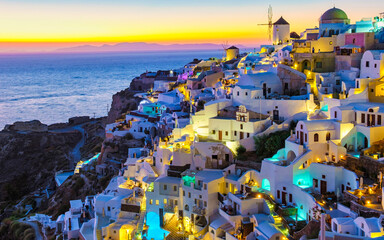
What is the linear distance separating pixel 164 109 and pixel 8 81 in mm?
118874

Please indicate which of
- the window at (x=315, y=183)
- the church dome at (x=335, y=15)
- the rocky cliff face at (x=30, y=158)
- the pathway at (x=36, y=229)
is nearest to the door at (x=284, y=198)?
the window at (x=315, y=183)

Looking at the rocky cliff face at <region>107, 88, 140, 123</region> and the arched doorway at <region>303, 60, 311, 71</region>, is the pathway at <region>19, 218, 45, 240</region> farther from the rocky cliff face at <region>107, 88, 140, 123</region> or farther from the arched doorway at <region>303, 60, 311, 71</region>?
the rocky cliff face at <region>107, 88, 140, 123</region>

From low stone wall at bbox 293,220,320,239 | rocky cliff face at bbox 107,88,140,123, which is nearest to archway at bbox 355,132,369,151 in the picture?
low stone wall at bbox 293,220,320,239

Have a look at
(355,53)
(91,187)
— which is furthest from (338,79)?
(91,187)

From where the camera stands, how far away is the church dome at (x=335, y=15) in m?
34.6

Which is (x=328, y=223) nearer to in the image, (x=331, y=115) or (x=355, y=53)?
(x=331, y=115)

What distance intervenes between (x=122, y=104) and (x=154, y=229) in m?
32.9

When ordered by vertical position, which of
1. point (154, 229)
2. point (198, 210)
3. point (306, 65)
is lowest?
point (154, 229)

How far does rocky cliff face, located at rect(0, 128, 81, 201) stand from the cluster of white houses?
16.4 meters

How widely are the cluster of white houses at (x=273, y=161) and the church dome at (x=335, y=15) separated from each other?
0.27 feet

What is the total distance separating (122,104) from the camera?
5597 cm

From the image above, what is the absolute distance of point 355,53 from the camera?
2927 centimetres

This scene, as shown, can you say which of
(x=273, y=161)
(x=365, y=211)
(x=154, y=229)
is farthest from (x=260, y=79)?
(x=365, y=211)

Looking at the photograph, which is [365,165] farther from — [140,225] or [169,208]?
[140,225]
